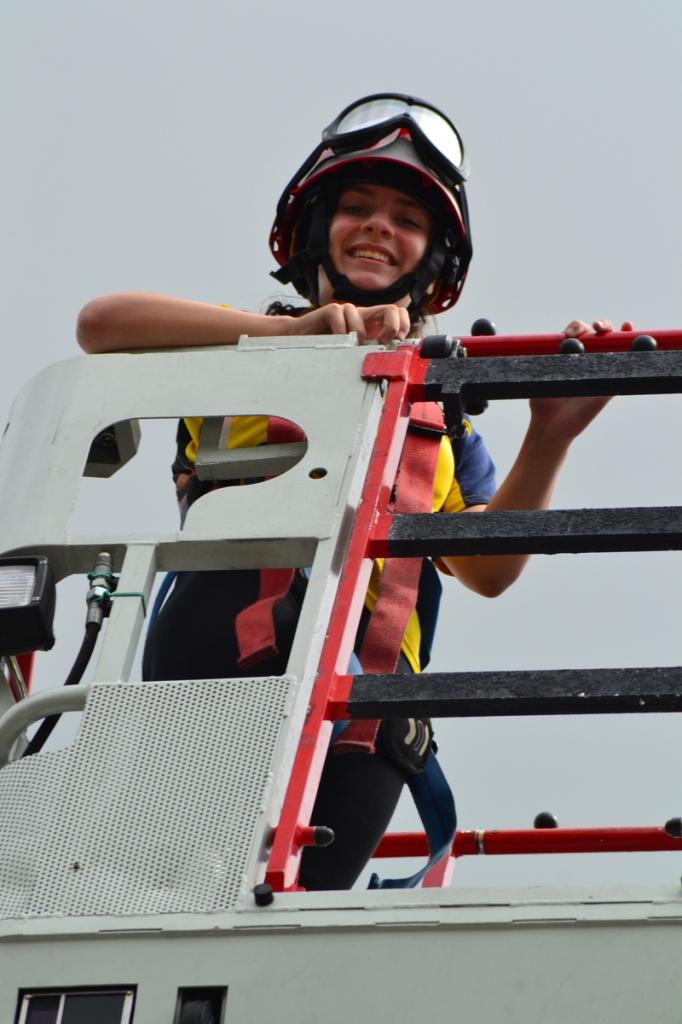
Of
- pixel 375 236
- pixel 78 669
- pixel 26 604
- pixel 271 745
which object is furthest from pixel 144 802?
pixel 375 236

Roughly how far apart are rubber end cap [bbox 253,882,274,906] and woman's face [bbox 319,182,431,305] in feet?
10.1

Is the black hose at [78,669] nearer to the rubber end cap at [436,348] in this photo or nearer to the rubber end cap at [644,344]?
the rubber end cap at [436,348]

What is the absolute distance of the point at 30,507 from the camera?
179 inches

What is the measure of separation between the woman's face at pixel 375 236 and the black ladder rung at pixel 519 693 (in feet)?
7.99

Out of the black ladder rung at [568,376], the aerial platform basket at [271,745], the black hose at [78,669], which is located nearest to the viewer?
the aerial platform basket at [271,745]

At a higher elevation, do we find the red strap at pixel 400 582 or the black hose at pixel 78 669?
the red strap at pixel 400 582

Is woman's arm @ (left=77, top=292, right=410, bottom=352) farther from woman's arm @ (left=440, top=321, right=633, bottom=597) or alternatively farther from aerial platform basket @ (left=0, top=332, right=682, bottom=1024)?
woman's arm @ (left=440, top=321, right=633, bottom=597)

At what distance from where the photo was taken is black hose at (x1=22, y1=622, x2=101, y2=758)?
420 centimetres

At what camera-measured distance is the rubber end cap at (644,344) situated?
4.89 metres

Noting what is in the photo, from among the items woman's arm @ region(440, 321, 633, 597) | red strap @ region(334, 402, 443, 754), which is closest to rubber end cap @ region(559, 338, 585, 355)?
woman's arm @ region(440, 321, 633, 597)

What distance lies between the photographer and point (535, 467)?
560 cm

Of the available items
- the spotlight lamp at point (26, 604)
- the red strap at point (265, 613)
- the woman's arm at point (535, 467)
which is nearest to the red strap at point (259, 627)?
the red strap at point (265, 613)

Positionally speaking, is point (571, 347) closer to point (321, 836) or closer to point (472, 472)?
point (472, 472)

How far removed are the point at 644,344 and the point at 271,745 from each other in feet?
5.61
